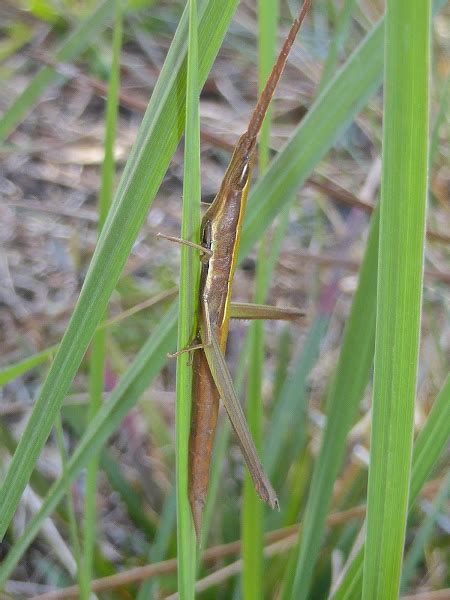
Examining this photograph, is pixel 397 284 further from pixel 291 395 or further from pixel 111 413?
pixel 291 395

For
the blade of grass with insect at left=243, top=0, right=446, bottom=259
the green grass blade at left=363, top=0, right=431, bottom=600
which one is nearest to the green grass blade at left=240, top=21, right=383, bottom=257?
the blade of grass with insect at left=243, top=0, right=446, bottom=259

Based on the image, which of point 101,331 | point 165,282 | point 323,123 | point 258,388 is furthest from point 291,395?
point 165,282

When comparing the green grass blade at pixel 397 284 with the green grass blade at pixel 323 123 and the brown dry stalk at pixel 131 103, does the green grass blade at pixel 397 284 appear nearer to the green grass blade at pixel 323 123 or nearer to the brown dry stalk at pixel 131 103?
the green grass blade at pixel 323 123

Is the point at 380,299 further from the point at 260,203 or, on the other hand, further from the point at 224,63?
the point at 224,63

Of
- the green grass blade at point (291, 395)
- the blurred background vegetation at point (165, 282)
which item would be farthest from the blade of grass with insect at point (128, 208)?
the green grass blade at point (291, 395)

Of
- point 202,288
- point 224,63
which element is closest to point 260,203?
point 202,288

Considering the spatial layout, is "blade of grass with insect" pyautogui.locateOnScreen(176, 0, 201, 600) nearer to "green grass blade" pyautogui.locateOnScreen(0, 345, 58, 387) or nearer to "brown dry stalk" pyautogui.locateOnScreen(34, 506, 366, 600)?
"green grass blade" pyautogui.locateOnScreen(0, 345, 58, 387)
